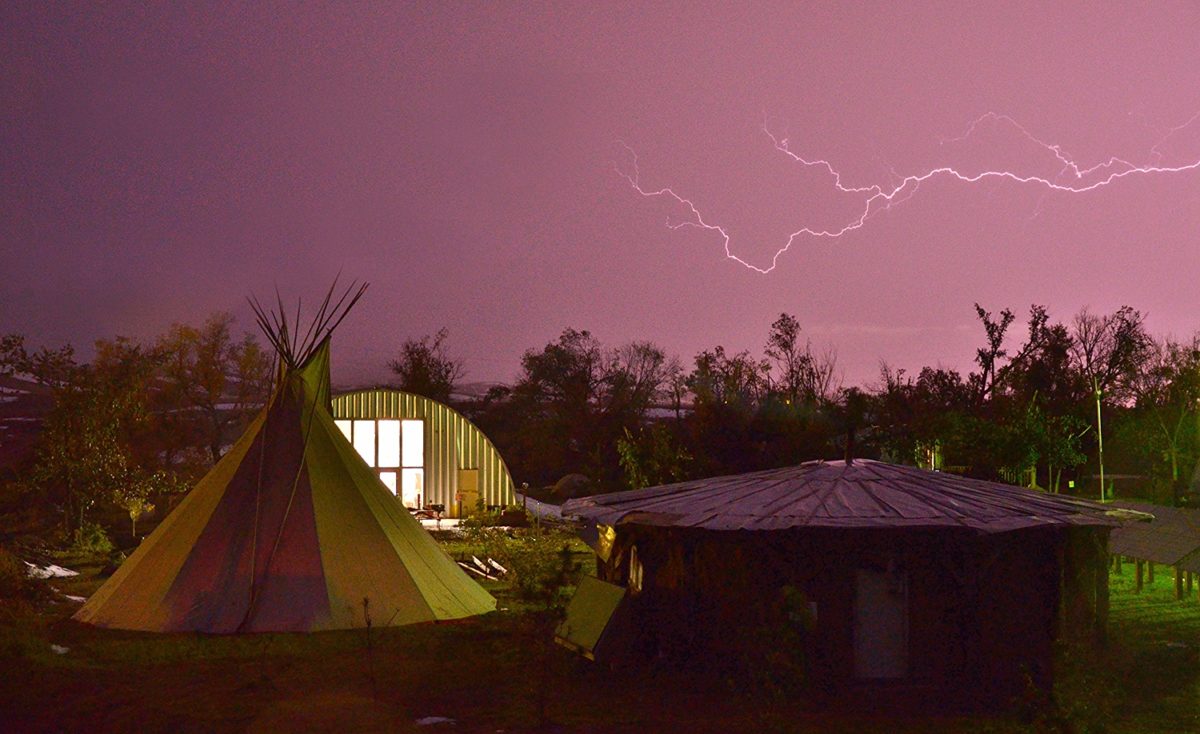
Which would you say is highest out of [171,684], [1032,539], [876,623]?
[1032,539]

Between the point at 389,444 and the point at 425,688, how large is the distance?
2234 cm

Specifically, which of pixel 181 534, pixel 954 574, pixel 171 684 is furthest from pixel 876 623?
pixel 181 534

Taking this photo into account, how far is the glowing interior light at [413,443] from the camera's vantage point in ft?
106

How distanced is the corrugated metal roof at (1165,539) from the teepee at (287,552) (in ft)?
37.4

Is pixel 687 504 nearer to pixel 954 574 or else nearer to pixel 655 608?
pixel 655 608

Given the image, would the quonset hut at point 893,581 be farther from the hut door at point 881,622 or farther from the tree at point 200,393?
the tree at point 200,393

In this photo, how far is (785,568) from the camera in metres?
10.5

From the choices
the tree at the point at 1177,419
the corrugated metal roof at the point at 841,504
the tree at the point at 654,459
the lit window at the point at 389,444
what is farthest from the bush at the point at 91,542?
the tree at the point at 1177,419

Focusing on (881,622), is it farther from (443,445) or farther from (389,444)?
(443,445)

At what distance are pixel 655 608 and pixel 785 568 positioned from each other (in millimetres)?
1729

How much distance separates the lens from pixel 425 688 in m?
10.2

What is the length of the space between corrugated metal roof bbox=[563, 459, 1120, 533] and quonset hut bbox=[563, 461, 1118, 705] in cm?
3

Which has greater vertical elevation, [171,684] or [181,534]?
[181,534]

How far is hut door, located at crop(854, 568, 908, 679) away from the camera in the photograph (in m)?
10.4
